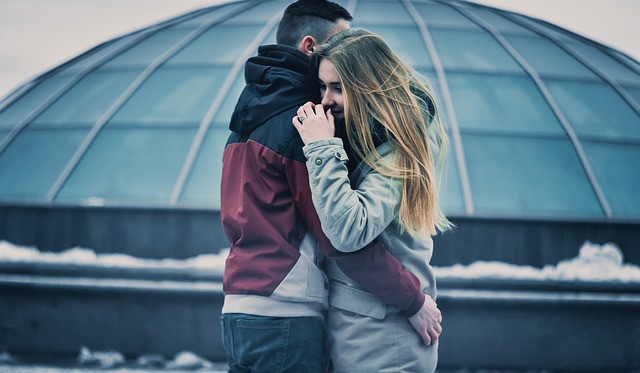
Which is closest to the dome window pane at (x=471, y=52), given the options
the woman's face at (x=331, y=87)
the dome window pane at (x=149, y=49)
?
the dome window pane at (x=149, y=49)

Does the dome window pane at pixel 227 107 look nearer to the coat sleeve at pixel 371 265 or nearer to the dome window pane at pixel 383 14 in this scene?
the dome window pane at pixel 383 14

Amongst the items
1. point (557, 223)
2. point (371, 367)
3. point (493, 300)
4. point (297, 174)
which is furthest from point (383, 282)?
point (557, 223)

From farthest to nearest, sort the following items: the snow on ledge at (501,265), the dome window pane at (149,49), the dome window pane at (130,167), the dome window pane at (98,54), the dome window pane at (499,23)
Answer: the dome window pane at (98,54) < the dome window pane at (499,23) < the dome window pane at (149,49) < the dome window pane at (130,167) < the snow on ledge at (501,265)

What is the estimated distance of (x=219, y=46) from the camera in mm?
9805

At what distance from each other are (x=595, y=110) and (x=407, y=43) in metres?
2.35

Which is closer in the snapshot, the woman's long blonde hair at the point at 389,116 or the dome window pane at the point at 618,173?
the woman's long blonde hair at the point at 389,116

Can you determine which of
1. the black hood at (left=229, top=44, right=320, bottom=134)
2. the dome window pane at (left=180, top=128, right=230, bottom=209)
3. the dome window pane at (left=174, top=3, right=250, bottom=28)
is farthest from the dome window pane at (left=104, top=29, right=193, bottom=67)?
the black hood at (left=229, top=44, right=320, bottom=134)

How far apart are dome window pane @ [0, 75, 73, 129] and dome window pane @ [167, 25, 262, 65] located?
1.78 metres

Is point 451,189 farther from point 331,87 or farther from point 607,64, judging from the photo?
point 331,87

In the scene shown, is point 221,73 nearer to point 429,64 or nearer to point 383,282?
point 429,64

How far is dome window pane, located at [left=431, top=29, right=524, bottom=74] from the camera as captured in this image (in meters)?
9.32

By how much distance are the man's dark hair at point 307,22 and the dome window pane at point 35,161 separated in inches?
243

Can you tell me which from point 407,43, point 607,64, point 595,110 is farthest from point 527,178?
point 607,64

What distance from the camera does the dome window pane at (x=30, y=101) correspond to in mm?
10000
